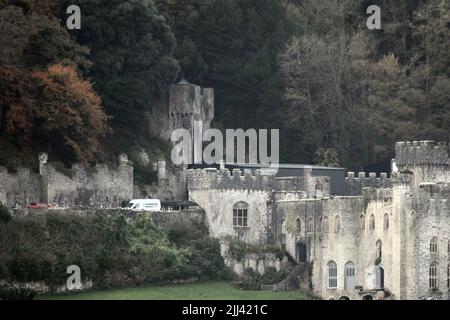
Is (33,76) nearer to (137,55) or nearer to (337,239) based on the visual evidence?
(137,55)

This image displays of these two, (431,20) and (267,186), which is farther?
(431,20)

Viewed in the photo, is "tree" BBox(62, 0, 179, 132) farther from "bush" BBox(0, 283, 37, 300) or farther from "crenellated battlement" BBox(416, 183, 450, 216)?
"bush" BBox(0, 283, 37, 300)

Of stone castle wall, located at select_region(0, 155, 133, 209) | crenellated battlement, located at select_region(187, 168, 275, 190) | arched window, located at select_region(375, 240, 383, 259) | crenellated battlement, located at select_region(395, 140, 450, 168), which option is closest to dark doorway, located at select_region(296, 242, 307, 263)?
crenellated battlement, located at select_region(187, 168, 275, 190)

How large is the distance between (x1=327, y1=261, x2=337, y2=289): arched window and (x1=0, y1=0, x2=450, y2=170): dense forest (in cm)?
1392

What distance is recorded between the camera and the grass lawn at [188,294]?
11800 cm

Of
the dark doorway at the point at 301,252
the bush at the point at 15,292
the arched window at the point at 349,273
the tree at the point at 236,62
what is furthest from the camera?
the tree at the point at 236,62

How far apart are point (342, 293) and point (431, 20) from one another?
2742cm

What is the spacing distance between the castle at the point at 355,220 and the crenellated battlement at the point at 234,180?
6 centimetres

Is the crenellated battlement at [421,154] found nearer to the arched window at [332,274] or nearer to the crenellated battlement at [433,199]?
the crenellated battlement at [433,199]

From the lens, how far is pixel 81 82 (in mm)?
127938

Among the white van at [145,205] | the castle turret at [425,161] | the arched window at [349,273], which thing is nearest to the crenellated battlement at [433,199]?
the arched window at [349,273]
